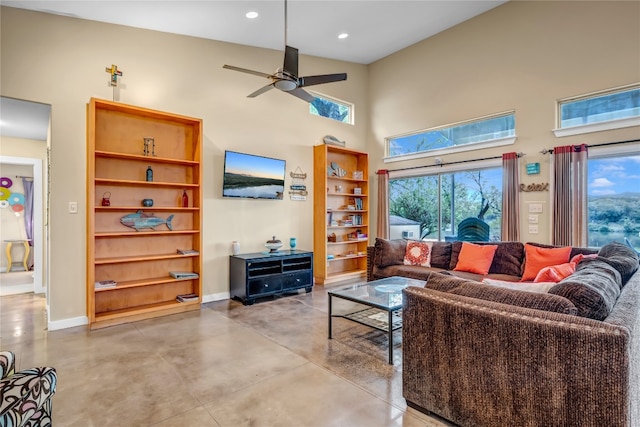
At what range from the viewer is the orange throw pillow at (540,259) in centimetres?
387

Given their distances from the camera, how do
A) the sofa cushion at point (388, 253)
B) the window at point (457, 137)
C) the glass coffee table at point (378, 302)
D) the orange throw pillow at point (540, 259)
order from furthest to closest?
1. the window at point (457, 137)
2. the sofa cushion at point (388, 253)
3. the orange throw pillow at point (540, 259)
4. the glass coffee table at point (378, 302)

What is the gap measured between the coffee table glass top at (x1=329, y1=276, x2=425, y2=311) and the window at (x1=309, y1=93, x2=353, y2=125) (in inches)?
143

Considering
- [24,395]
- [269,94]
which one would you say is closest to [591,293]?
[24,395]

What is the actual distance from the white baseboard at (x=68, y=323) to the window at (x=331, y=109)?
4642mm

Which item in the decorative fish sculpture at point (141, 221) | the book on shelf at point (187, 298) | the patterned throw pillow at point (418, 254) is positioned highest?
the decorative fish sculpture at point (141, 221)

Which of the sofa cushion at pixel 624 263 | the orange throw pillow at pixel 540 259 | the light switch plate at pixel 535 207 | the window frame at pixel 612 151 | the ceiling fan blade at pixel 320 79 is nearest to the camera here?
the sofa cushion at pixel 624 263

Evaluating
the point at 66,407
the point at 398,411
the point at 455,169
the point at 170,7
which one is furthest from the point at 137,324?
the point at 455,169

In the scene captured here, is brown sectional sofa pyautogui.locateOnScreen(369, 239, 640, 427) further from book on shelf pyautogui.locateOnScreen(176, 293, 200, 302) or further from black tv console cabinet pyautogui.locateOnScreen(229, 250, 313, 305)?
book on shelf pyautogui.locateOnScreen(176, 293, 200, 302)

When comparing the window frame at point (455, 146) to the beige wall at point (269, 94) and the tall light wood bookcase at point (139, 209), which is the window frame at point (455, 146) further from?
the tall light wood bookcase at point (139, 209)

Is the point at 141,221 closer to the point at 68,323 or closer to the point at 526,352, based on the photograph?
the point at 68,323

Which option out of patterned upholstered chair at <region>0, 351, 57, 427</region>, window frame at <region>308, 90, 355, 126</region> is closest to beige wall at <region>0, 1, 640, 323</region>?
window frame at <region>308, 90, 355, 126</region>

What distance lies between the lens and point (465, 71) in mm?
5609

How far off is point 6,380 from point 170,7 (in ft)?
12.8

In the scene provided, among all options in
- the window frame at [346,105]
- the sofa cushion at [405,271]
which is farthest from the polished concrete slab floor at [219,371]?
the window frame at [346,105]
